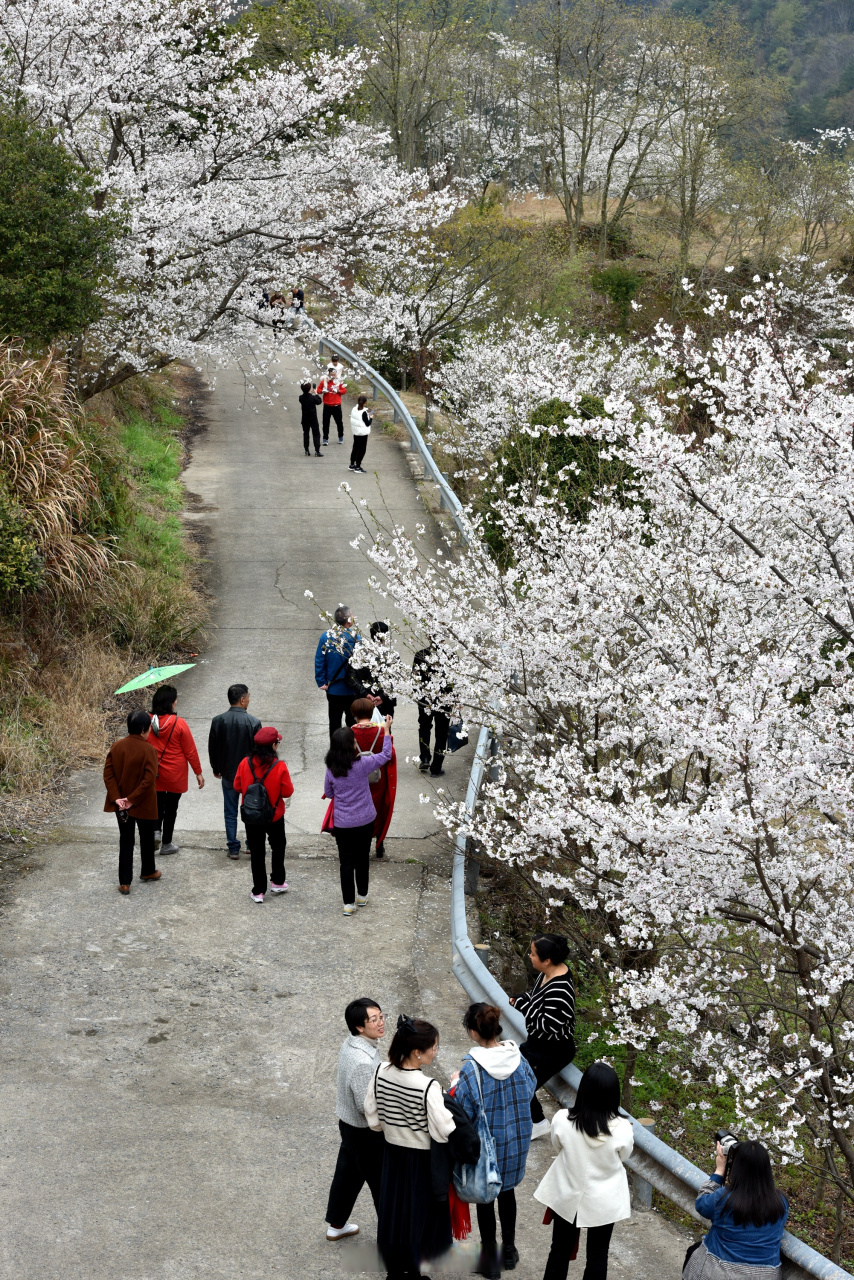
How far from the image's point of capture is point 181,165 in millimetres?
16156

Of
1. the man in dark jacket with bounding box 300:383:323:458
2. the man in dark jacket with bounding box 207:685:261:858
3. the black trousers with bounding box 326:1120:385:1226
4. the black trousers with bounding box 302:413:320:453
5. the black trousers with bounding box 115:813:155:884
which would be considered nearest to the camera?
the black trousers with bounding box 326:1120:385:1226

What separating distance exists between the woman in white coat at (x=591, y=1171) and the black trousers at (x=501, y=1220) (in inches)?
11.1

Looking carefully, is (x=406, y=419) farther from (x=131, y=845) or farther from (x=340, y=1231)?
(x=340, y=1231)

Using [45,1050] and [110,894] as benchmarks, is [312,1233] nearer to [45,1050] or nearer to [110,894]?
[45,1050]

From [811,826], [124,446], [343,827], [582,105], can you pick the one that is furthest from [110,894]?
[582,105]

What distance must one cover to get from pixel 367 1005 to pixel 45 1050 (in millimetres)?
2720

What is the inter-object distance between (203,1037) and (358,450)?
Result: 14101mm

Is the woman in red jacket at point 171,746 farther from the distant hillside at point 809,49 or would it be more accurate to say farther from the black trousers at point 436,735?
the distant hillside at point 809,49

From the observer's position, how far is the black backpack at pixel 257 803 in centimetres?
794

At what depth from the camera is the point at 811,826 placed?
236 inches

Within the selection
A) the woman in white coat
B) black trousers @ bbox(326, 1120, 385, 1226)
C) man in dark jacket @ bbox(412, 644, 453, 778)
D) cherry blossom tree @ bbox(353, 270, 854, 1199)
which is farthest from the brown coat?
the woman in white coat

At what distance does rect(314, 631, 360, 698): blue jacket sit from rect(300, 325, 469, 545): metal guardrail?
4.07 m

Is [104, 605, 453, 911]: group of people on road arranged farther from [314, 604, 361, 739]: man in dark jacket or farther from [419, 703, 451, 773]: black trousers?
[419, 703, 451, 773]: black trousers

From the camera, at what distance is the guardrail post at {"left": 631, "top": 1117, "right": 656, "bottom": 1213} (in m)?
5.27
